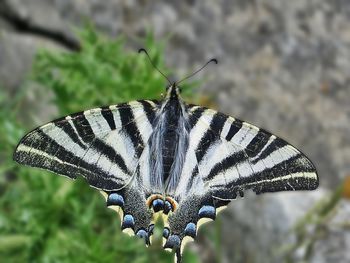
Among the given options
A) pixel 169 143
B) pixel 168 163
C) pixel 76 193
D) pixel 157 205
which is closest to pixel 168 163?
pixel 168 163

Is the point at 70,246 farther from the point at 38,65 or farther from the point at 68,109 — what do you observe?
the point at 38,65

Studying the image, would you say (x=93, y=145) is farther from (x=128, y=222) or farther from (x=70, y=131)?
(x=128, y=222)

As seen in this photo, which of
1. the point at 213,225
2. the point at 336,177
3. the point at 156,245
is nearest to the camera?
the point at 156,245

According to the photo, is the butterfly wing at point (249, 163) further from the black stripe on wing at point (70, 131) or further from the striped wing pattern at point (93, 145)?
the black stripe on wing at point (70, 131)

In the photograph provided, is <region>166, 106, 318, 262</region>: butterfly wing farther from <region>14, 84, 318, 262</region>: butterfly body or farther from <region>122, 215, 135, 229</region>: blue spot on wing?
<region>122, 215, 135, 229</region>: blue spot on wing

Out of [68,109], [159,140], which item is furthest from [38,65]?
[159,140]

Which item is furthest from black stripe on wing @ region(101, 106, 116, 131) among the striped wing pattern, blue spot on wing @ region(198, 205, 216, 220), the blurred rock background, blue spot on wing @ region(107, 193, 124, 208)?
the blurred rock background

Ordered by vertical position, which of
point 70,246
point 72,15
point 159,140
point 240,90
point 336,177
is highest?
point 72,15
